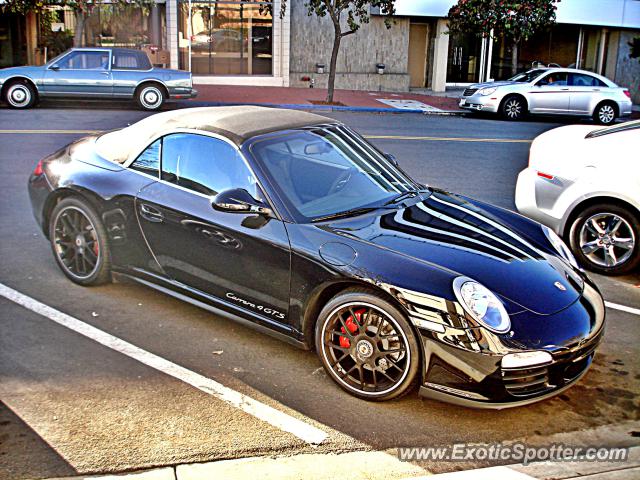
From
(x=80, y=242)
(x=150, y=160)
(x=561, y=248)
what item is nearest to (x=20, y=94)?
(x=80, y=242)

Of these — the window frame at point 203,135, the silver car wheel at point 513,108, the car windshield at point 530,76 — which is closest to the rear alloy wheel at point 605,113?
the car windshield at point 530,76

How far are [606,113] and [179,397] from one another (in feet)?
67.7

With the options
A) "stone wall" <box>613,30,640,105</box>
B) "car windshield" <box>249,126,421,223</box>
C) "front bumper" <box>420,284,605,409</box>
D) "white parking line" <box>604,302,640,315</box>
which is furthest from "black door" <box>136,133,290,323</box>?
"stone wall" <box>613,30,640,105</box>

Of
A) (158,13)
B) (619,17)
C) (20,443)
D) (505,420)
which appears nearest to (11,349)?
(20,443)

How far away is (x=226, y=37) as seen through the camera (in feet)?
95.2

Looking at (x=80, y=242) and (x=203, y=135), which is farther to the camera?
(x=80, y=242)

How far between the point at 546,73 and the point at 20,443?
2074 centimetres

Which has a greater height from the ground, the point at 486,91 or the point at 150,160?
the point at 150,160

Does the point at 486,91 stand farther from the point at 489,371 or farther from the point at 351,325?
the point at 489,371

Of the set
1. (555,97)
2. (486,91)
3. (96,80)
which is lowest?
(555,97)

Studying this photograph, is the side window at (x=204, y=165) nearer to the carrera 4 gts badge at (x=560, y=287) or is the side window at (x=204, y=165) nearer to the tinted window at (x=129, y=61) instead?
the carrera 4 gts badge at (x=560, y=287)

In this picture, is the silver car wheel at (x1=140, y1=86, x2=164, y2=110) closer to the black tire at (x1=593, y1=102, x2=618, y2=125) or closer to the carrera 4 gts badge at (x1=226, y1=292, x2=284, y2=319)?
the black tire at (x1=593, y1=102, x2=618, y2=125)

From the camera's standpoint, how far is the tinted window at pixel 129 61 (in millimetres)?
19531

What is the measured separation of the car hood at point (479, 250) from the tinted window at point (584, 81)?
1844cm
